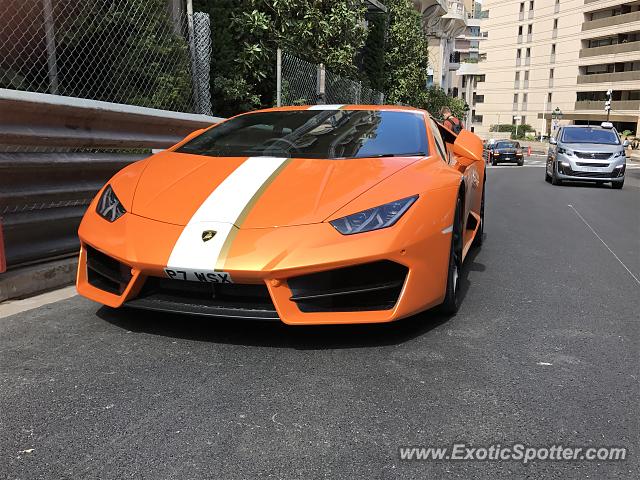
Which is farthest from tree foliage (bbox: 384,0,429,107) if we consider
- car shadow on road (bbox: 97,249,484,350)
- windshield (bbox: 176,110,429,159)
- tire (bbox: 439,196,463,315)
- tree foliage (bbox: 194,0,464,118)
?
car shadow on road (bbox: 97,249,484,350)

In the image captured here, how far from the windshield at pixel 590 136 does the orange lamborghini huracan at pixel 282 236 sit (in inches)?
508

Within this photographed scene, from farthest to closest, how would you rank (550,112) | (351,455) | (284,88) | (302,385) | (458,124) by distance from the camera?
(550,112)
(458,124)
(284,88)
(302,385)
(351,455)

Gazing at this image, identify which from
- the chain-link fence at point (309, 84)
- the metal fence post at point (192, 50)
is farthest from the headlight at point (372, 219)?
the chain-link fence at point (309, 84)

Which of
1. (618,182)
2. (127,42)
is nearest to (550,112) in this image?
(618,182)

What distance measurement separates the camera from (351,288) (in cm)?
277

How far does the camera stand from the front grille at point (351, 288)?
2.72 metres

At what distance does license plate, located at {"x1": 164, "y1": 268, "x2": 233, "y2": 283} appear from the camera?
2633mm

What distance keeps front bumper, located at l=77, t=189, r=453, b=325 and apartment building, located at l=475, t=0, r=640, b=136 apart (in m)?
63.6

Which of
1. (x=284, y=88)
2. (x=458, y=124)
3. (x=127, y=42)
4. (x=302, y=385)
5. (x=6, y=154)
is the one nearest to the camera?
(x=302, y=385)

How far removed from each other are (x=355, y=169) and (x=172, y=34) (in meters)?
4.54

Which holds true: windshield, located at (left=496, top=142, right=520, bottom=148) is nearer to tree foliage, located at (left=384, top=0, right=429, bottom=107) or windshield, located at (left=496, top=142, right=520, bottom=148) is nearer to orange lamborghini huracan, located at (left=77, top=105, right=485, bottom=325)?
tree foliage, located at (left=384, top=0, right=429, bottom=107)

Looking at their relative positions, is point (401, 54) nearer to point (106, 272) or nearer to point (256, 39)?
point (256, 39)

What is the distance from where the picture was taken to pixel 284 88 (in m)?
9.19

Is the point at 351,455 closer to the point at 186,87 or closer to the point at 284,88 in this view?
the point at 186,87
